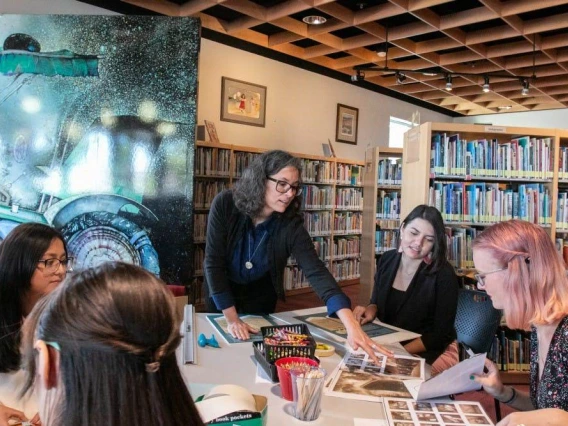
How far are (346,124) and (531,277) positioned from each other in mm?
6598

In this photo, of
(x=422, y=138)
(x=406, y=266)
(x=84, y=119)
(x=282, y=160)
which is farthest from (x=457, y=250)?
(x=84, y=119)

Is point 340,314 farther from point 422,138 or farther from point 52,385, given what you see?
point 422,138

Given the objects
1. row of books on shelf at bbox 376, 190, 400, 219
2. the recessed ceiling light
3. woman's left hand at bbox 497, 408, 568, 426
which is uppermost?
the recessed ceiling light

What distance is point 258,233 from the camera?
220 centimetres

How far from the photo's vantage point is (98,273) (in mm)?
632

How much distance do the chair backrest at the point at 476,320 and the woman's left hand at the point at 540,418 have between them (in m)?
1.04

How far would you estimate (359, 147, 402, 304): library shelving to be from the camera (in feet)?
17.7

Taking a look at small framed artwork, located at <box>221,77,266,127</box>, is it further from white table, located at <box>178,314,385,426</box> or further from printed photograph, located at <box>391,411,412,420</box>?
printed photograph, located at <box>391,411,412,420</box>

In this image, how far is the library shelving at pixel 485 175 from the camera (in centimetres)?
370

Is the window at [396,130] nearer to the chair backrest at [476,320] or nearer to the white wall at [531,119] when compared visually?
the white wall at [531,119]

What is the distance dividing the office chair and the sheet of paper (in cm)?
96

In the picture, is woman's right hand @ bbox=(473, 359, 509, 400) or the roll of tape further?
the roll of tape

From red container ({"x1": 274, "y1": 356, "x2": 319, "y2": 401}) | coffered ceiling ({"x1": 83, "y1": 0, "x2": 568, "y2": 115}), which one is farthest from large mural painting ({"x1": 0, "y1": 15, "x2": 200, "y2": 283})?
coffered ceiling ({"x1": 83, "y1": 0, "x2": 568, "y2": 115})

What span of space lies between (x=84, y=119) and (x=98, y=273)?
2.69m
